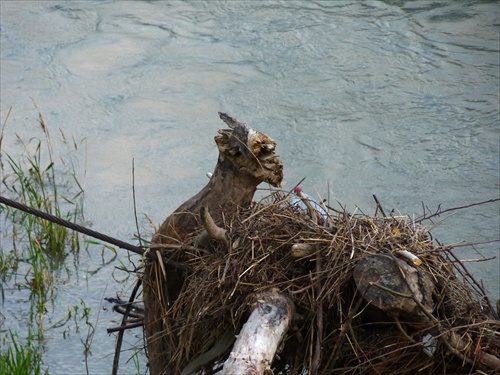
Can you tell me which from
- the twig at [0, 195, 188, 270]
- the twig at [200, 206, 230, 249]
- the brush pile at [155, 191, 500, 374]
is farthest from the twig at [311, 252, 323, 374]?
the twig at [0, 195, 188, 270]

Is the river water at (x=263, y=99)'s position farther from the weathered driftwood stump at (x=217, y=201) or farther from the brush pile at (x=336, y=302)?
the brush pile at (x=336, y=302)

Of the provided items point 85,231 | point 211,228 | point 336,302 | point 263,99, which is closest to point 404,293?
point 336,302

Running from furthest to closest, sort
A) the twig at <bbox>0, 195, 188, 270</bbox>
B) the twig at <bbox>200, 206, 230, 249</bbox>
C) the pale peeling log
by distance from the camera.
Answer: the twig at <bbox>0, 195, 188, 270</bbox> → the twig at <bbox>200, 206, 230, 249</bbox> → the pale peeling log

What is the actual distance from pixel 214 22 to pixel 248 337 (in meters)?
5.72

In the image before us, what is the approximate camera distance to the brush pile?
2135 mm

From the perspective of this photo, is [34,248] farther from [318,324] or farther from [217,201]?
[318,324]

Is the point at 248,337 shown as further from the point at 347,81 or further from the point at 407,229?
the point at 347,81

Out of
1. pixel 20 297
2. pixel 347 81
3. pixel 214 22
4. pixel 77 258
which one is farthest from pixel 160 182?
pixel 214 22

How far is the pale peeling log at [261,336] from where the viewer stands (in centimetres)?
187

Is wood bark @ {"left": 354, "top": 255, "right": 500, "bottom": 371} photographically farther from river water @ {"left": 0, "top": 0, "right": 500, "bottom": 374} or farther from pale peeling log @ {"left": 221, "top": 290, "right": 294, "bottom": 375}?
river water @ {"left": 0, "top": 0, "right": 500, "bottom": 374}

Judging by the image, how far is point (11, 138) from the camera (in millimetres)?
5992

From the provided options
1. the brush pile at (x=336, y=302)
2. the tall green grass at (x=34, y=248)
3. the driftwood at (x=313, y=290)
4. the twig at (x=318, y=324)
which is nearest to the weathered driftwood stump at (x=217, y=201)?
the driftwood at (x=313, y=290)

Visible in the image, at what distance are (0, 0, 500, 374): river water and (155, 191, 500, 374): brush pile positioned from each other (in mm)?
2250

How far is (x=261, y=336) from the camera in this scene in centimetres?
198
